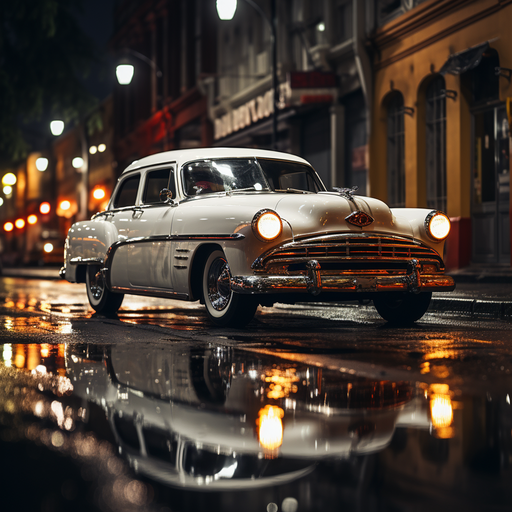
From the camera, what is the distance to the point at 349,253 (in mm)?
8109

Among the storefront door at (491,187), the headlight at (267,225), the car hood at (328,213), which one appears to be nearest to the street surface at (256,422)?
the headlight at (267,225)

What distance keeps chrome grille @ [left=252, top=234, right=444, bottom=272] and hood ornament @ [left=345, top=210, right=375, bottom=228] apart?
114 mm

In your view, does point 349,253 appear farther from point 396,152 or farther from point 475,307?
point 396,152

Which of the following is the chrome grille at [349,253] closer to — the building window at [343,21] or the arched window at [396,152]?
the arched window at [396,152]

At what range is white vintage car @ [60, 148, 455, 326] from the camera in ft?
26.0

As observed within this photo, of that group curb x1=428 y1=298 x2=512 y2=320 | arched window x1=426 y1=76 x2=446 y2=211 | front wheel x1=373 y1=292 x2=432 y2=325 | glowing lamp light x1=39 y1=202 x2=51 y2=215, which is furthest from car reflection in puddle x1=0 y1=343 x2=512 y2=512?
glowing lamp light x1=39 y1=202 x2=51 y2=215

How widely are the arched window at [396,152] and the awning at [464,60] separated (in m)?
3.25

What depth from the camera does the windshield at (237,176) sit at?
9211 millimetres

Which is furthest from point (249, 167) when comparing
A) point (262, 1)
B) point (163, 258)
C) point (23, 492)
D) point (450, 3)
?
point (262, 1)

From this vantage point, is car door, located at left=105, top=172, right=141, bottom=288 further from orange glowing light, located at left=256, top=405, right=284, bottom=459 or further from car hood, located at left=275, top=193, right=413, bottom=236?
orange glowing light, located at left=256, top=405, right=284, bottom=459

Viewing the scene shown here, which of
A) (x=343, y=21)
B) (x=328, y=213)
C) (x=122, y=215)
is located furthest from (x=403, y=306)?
(x=343, y=21)

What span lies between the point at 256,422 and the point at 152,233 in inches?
216

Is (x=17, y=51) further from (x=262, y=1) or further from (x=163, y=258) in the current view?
(x=163, y=258)

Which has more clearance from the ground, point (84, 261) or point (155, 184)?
point (155, 184)
